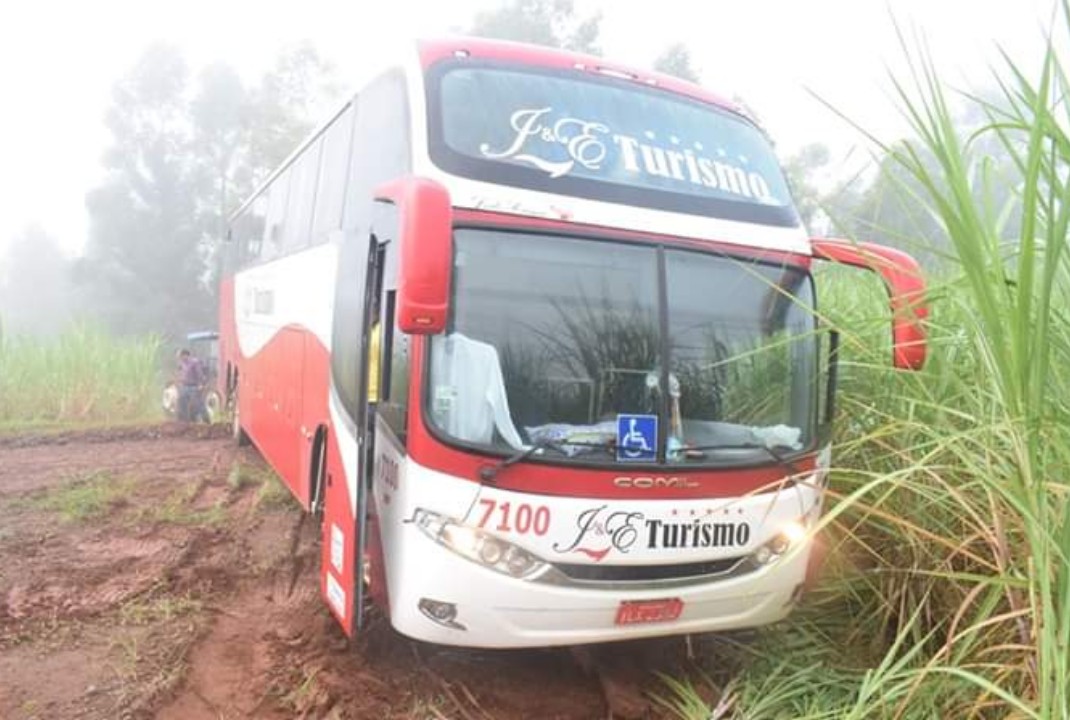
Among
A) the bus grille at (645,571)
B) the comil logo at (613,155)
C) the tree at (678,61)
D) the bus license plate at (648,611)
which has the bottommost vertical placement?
the bus license plate at (648,611)

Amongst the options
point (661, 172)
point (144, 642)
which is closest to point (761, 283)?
point (661, 172)

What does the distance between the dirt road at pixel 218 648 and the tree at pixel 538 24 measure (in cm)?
2062

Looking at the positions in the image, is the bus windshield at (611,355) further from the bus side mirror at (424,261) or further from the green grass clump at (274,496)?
the green grass clump at (274,496)

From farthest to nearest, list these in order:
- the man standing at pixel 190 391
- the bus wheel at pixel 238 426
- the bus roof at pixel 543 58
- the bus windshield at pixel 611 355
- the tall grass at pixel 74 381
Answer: the tall grass at pixel 74 381
the man standing at pixel 190 391
the bus wheel at pixel 238 426
the bus roof at pixel 543 58
the bus windshield at pixel 611 355

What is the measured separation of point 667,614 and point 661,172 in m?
2.04

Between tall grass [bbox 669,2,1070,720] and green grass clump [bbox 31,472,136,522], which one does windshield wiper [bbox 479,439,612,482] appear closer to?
tall grass [bbox 669,2,1070,720]

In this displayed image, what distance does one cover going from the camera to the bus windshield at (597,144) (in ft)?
12.4

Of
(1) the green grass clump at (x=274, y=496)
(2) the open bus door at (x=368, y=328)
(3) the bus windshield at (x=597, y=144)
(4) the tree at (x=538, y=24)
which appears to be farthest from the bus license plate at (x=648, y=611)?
(4) the tree at (x=538, y=24)

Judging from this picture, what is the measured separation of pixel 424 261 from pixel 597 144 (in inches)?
56.2

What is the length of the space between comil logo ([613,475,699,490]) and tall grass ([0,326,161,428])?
1272cm

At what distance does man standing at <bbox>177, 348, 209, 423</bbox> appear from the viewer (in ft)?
45.0

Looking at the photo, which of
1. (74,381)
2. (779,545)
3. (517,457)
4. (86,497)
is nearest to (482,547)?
(517,457)

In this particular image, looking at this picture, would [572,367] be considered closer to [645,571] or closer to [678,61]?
[645,571]

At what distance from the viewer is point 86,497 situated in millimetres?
7320
